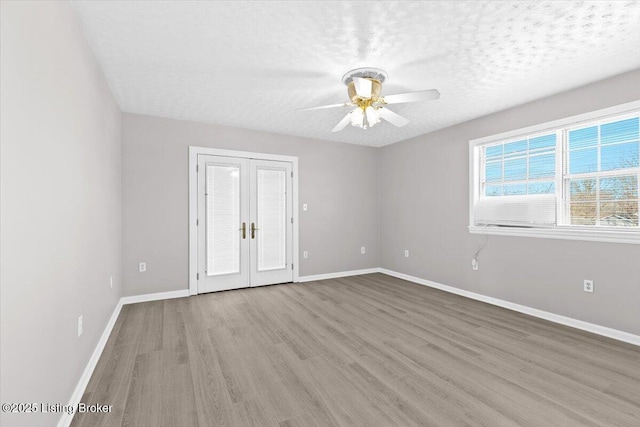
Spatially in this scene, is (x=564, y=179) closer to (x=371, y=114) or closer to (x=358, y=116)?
(x=371, y=114)

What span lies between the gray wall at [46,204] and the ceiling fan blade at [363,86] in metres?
2.05

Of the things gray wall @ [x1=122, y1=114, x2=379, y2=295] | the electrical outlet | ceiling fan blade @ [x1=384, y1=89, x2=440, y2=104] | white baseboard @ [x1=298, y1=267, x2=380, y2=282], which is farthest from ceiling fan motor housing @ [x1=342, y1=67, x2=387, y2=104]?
white baseboard @ [x1=298, y1=267, x2=380, y2=282]

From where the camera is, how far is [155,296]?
4.13 meters

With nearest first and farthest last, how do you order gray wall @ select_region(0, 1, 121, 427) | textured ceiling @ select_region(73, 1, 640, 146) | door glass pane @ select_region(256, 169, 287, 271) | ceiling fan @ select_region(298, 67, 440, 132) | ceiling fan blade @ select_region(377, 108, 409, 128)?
gray wall @ select_region(0, 1, 121, 427) → textured ceiling @ select_region(73, 1, 640, 146) → ceiling fan @ select_region(298, 67, 440, 132) → ceiling fan blade @ select_region(377, 108, 409, 128) → door glass pane @ select_region(256, 169, 287, 271)

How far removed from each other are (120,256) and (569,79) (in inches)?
217

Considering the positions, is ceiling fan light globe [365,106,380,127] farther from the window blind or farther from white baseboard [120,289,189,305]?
white baseboard [120,289,189,305]

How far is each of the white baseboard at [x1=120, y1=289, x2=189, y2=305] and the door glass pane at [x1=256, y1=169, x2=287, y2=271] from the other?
1.19 metres

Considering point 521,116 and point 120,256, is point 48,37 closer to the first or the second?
point 120,256

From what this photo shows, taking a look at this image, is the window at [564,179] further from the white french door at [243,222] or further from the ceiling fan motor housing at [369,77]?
the white french door at [243,222]

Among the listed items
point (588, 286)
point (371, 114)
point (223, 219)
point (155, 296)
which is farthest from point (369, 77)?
point (155, 296)

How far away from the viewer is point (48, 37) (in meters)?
1.54

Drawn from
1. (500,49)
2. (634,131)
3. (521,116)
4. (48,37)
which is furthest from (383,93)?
(48,37)

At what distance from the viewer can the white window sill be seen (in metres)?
2.84

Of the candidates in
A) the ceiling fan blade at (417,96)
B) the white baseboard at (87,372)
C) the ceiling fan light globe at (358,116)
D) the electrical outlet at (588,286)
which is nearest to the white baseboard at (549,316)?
the electrical outlet at (588,286)
